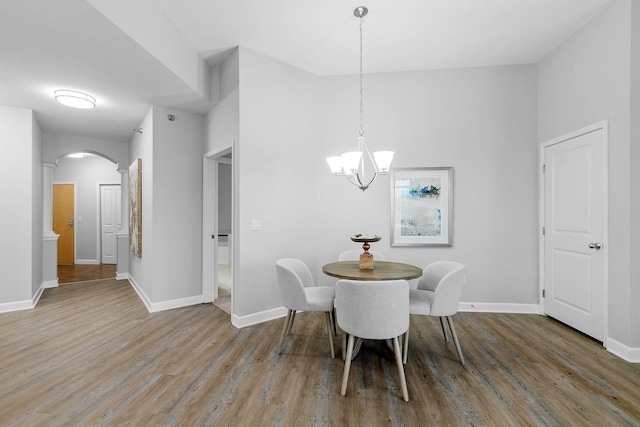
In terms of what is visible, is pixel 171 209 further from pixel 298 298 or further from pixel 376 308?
pixel 376 308

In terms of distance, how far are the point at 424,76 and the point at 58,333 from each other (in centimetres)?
498

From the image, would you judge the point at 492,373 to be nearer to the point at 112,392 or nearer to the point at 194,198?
the point at 112,392

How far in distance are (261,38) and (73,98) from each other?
2153mm

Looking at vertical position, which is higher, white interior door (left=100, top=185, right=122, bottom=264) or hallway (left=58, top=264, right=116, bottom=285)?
white interior door (left=100, top=185, right=122, bottom=264)

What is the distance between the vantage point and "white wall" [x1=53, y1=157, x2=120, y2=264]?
7504 mm

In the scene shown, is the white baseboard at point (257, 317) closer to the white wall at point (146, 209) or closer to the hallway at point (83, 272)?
the white wall at point (146, 209)

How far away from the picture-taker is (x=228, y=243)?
23.9ft

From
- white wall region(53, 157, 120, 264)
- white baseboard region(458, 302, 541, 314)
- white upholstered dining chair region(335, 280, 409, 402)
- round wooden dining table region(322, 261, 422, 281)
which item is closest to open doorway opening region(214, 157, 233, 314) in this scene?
white wall region(53, 157, 120, 264)

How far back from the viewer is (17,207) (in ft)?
12.9

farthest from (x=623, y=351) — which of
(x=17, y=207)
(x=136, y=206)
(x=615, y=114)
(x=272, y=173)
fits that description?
(x=17, y=207)

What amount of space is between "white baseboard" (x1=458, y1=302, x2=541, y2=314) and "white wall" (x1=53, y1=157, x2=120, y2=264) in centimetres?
793

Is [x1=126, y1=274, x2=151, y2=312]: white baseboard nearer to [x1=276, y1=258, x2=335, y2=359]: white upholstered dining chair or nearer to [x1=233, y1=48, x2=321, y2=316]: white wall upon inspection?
[x1=233, y1=48, x2=321, y2=316]: white wall

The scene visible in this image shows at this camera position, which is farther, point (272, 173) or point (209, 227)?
point (209, 227)

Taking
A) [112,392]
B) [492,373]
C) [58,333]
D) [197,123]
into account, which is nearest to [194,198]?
Answer: [197,123]
